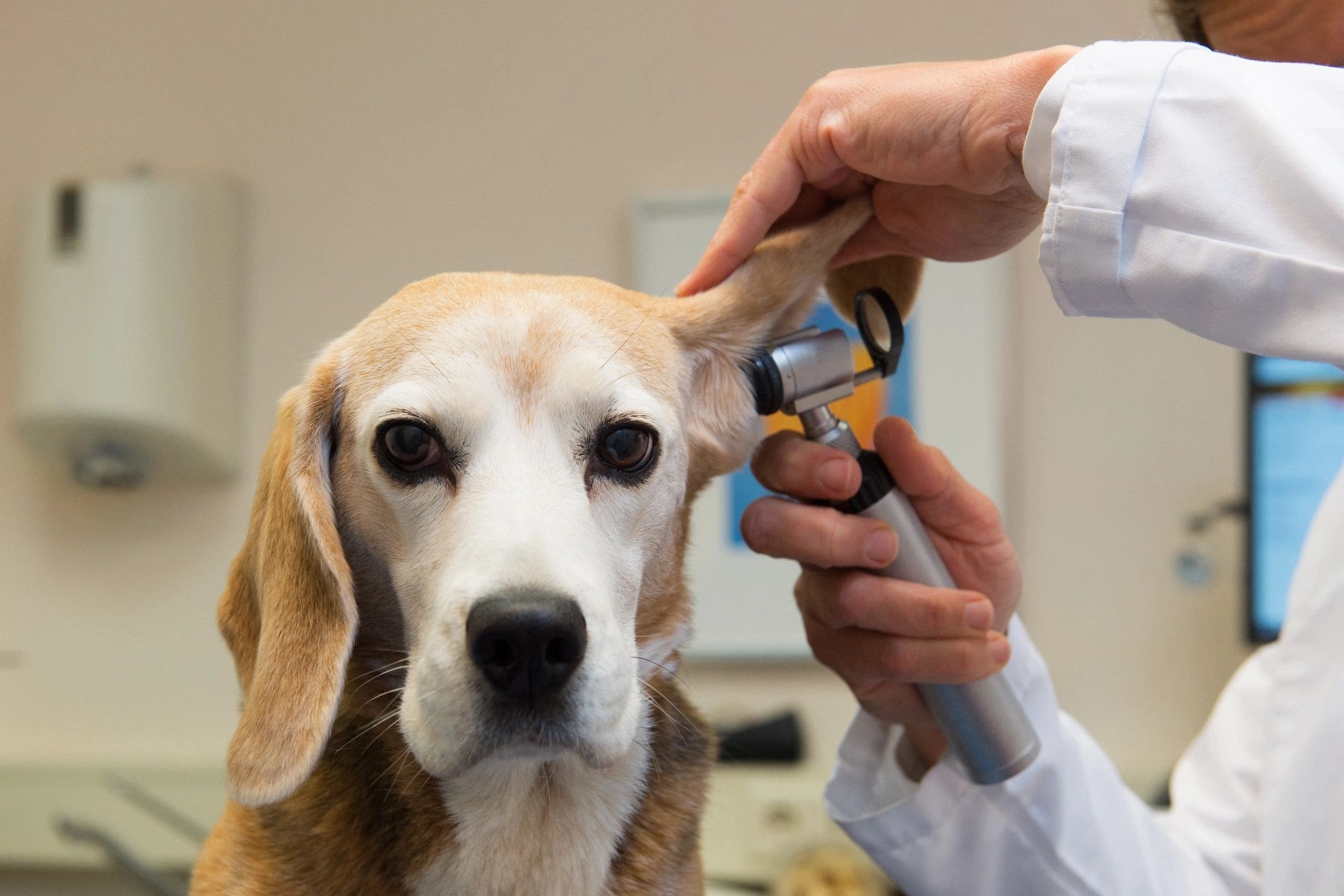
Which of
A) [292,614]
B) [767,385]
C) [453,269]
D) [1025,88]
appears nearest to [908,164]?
[1025,88]

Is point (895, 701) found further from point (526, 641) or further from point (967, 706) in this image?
point (526, 641)

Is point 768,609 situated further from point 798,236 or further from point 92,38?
point 92,38

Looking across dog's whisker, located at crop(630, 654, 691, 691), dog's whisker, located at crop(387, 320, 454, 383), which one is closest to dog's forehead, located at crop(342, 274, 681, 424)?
dog's whisker, located at crop(387, 320, 454, 383)

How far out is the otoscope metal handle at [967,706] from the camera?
88 centimetres

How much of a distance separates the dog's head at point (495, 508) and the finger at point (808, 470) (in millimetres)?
Result: 48

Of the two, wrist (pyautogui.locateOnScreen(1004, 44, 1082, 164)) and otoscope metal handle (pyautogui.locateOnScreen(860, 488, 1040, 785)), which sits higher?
wrist (pyautogui.locateOnScreen(1004, 44, 1082, 164))

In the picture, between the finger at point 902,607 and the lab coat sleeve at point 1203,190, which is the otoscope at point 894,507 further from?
the lab coat sleeve at point 1203,190

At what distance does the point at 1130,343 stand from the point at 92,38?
2631 millimetres

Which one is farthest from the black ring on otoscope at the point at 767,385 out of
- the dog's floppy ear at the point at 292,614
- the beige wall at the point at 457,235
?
the beige wall at the point at 457,235

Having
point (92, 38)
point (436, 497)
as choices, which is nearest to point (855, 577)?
point (436, 497)

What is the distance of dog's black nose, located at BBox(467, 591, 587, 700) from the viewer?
641 mm

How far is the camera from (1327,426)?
2.06m

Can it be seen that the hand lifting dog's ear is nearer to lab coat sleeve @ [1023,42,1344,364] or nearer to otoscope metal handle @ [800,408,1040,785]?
otoscope metal handle @ [800,408,1040,785]

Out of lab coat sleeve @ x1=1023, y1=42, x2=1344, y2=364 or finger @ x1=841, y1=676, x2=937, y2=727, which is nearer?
lab coat sleeve @ x1=1023, y1=42, x2=1344, y2=364
